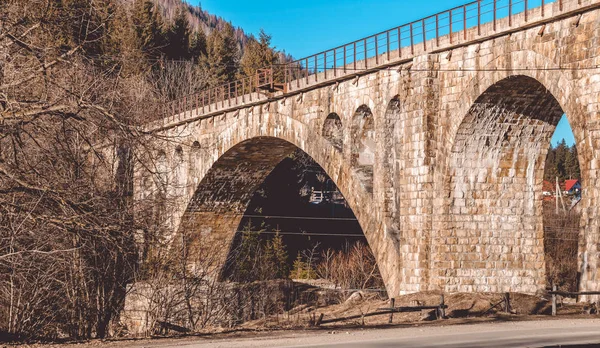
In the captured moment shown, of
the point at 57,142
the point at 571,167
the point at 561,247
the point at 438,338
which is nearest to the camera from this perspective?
the point at 57,142

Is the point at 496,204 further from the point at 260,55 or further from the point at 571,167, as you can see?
the point at 571,167

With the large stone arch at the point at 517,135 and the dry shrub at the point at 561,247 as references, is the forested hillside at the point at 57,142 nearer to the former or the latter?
the large stone arch at the point at 517,135

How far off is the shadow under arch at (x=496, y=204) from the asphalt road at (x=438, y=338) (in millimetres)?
7766

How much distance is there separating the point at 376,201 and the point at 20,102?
1730cm

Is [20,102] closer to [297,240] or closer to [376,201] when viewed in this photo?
[376,201]

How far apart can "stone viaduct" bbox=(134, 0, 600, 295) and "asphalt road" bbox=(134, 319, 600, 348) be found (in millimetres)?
4421

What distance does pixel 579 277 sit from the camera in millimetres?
19500

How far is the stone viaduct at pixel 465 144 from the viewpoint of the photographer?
19.8m

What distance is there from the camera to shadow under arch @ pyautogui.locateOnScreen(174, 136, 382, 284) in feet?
134

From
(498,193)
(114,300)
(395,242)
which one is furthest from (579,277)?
(114,300)

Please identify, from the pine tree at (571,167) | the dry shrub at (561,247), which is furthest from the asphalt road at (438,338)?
the pine tree at (571,167)

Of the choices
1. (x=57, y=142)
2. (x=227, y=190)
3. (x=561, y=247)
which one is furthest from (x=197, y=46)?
(x=57, y=142)

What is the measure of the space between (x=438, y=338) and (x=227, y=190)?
3251 centimetres

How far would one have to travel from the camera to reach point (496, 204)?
2473 centimetres
